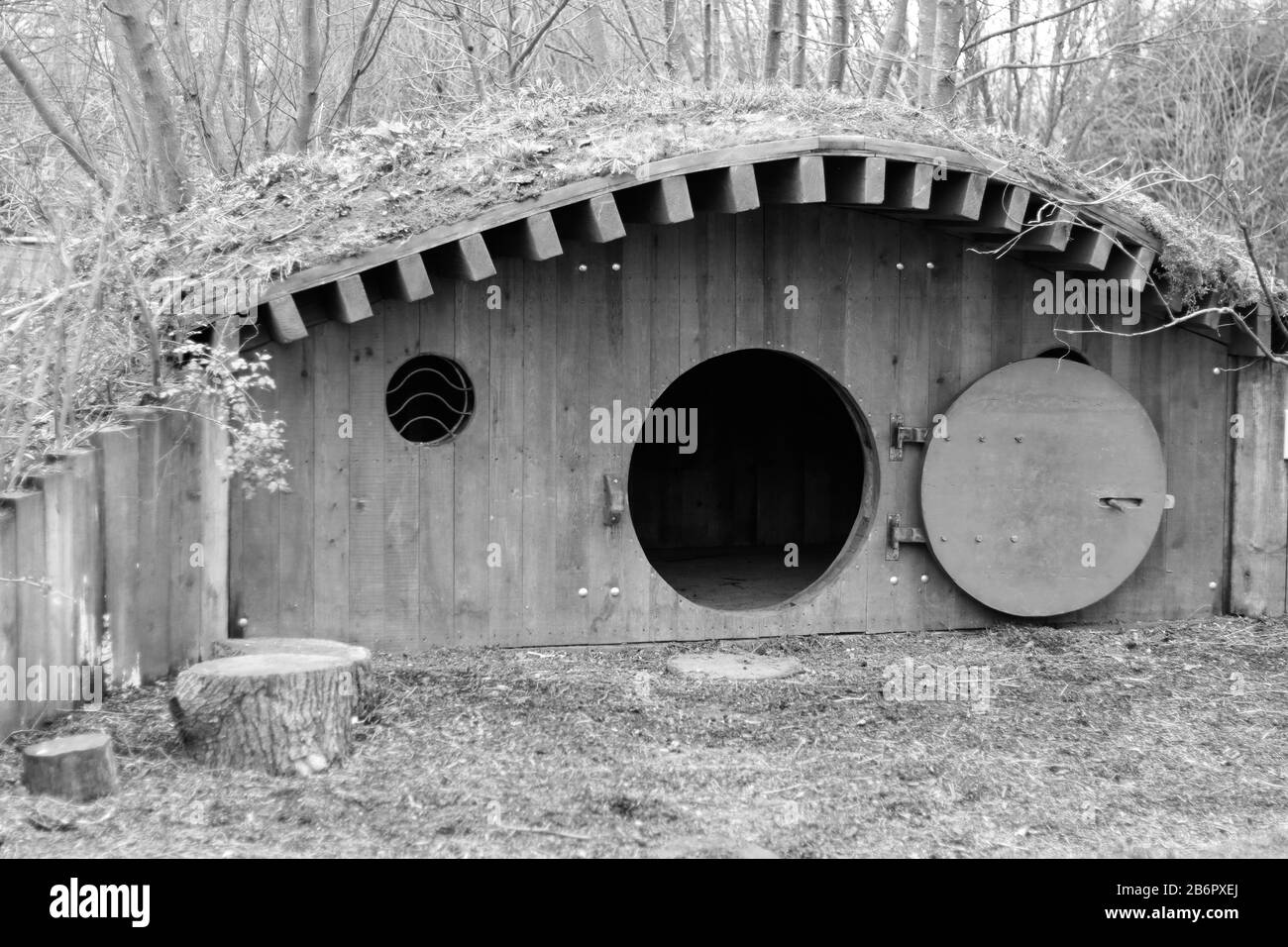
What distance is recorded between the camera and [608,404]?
824 centimetres

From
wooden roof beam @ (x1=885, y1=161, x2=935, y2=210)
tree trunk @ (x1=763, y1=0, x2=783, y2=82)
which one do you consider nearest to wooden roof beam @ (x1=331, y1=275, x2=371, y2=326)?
wooden roof beam @ (x1=885, y1=161, x2=935, y2=210)

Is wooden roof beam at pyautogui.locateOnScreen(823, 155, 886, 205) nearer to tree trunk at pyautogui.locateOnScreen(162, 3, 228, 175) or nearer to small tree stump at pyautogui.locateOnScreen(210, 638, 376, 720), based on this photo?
small tree stump at pyautogui.locateOnScreen(210, 638, 376, 720)

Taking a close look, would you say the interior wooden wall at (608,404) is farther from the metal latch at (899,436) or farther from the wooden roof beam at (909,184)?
the wooden roof beam at (909,184)

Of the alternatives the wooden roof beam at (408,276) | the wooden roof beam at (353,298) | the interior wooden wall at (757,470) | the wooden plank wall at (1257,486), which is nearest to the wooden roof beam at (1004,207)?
the wooden plank wall at (1257,486)

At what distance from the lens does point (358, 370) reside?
772 centimetres

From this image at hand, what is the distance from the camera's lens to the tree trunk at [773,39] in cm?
1249

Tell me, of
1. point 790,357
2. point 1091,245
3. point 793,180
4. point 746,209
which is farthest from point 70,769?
point 1091,245

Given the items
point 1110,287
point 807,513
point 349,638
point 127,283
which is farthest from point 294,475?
point 807,513

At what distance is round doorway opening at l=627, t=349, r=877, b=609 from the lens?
1289 centimetres

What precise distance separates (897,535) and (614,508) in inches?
75.4

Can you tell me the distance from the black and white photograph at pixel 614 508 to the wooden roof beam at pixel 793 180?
0.02 metres

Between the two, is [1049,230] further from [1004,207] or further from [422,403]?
[422,403]

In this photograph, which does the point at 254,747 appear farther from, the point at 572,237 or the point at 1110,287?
the point at 1110,287

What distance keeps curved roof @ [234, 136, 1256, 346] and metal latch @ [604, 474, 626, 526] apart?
1486 mm
